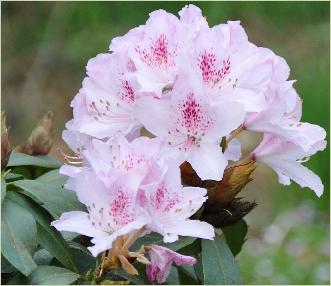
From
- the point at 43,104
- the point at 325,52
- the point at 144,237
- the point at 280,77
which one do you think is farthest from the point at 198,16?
the point at 43,104

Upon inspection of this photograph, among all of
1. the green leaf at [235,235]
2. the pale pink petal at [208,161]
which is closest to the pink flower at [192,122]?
the pale pink petal at [208,161]

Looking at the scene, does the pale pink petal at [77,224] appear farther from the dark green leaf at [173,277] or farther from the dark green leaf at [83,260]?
the dark green leaf at [173,277]

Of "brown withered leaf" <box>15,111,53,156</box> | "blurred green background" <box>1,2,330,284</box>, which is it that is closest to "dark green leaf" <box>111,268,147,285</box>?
"brown withered leaf" <box>15,111,53,156</box>

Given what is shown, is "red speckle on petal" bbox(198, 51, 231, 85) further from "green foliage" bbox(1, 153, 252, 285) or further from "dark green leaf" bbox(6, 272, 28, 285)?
"dark green leaf" bbox(6, 272, 28, 285)

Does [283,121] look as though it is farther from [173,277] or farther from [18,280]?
[18,280]

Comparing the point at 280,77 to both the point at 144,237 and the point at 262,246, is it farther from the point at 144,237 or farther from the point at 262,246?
the point at 262,246
